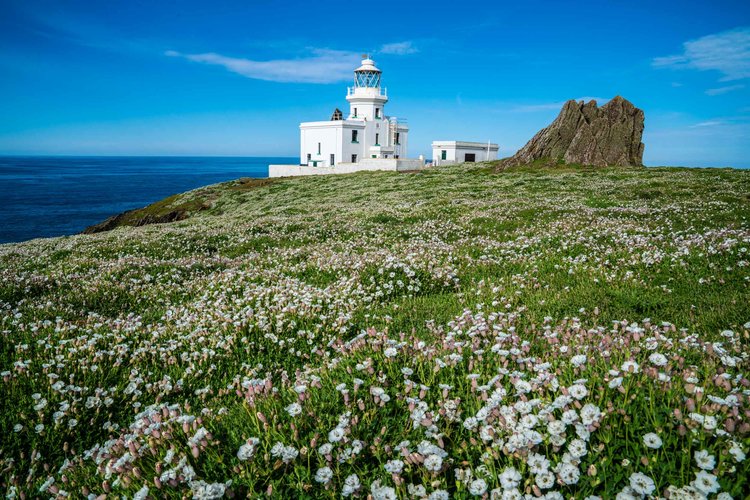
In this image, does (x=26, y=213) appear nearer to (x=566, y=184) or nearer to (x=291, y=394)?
(x=566, y=184)

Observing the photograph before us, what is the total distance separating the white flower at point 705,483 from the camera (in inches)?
108

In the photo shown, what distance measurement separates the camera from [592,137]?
60.4 meters

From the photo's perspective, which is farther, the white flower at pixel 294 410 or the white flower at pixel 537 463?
the white flower at pixel 294 410

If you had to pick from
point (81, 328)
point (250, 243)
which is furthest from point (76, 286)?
point (250, 243)

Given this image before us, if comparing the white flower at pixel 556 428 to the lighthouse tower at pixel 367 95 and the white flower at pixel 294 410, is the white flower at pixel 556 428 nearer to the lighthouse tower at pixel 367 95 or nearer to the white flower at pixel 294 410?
the white flower at pixel 294 410

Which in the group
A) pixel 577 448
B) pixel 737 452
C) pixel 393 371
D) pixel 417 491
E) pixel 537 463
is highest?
pixel 737 452

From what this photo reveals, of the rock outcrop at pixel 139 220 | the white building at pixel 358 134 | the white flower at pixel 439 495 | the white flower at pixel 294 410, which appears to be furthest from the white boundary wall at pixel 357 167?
the white flower at pixel 439 495

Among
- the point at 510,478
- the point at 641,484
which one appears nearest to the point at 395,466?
the point at 510,478

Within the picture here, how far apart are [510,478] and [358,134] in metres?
116

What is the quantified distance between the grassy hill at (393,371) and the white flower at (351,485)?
3 centimetres

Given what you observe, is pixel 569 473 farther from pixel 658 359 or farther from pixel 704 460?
pixel 658 359

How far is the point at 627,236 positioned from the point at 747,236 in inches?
112

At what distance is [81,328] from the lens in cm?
816

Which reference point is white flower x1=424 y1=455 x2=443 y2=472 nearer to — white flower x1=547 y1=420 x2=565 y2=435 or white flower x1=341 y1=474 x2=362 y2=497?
white flower x1=341 y1=474 x2=362 y2=497
